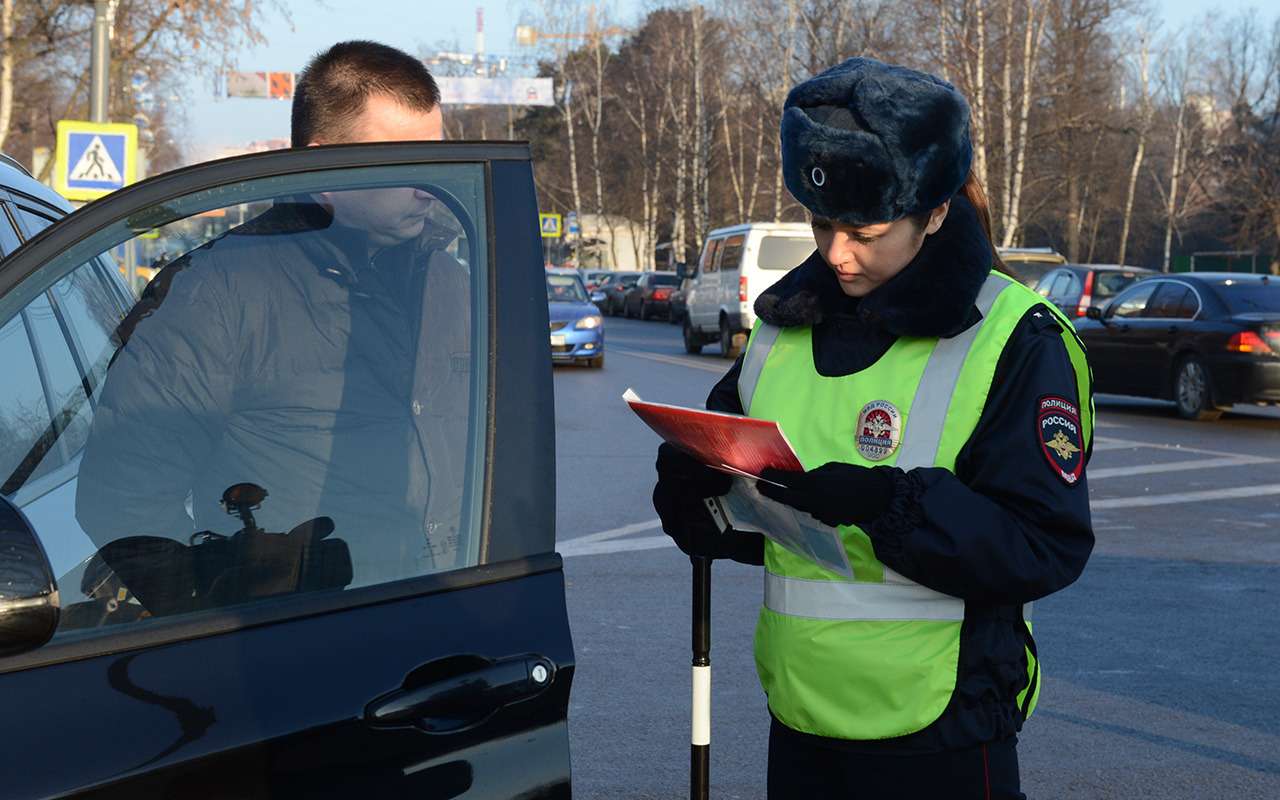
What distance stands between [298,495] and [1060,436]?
3.54ft

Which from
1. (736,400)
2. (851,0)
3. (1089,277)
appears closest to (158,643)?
(736,400)

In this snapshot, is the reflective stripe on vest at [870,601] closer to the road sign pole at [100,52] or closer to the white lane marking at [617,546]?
the white lane marking at [617,546]

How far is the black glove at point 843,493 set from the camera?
2.22 metres

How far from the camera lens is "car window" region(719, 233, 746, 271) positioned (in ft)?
83.8

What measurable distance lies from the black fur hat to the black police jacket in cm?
11

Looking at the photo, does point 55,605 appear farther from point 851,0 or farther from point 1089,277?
point 851,0

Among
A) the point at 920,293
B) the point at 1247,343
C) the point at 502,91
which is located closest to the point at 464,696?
the point at 920,293

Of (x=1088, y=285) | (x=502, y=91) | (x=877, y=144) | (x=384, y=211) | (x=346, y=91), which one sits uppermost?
(x=502, y=91)

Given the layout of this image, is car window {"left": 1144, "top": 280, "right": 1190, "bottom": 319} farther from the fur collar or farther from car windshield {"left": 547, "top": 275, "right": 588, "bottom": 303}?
the fur collar

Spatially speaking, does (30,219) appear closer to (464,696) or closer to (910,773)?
(464,696)

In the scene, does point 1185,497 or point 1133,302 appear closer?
point 1185,497

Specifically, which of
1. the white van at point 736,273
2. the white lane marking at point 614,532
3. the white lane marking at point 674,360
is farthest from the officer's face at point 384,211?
the white van at point 736,273

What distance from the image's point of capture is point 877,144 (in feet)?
7.61

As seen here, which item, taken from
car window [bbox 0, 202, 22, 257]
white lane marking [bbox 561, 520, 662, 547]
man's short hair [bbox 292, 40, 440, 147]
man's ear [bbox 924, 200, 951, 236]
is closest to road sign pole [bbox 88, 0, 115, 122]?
white lane marking [bbox 561, 520, 662, 547]
